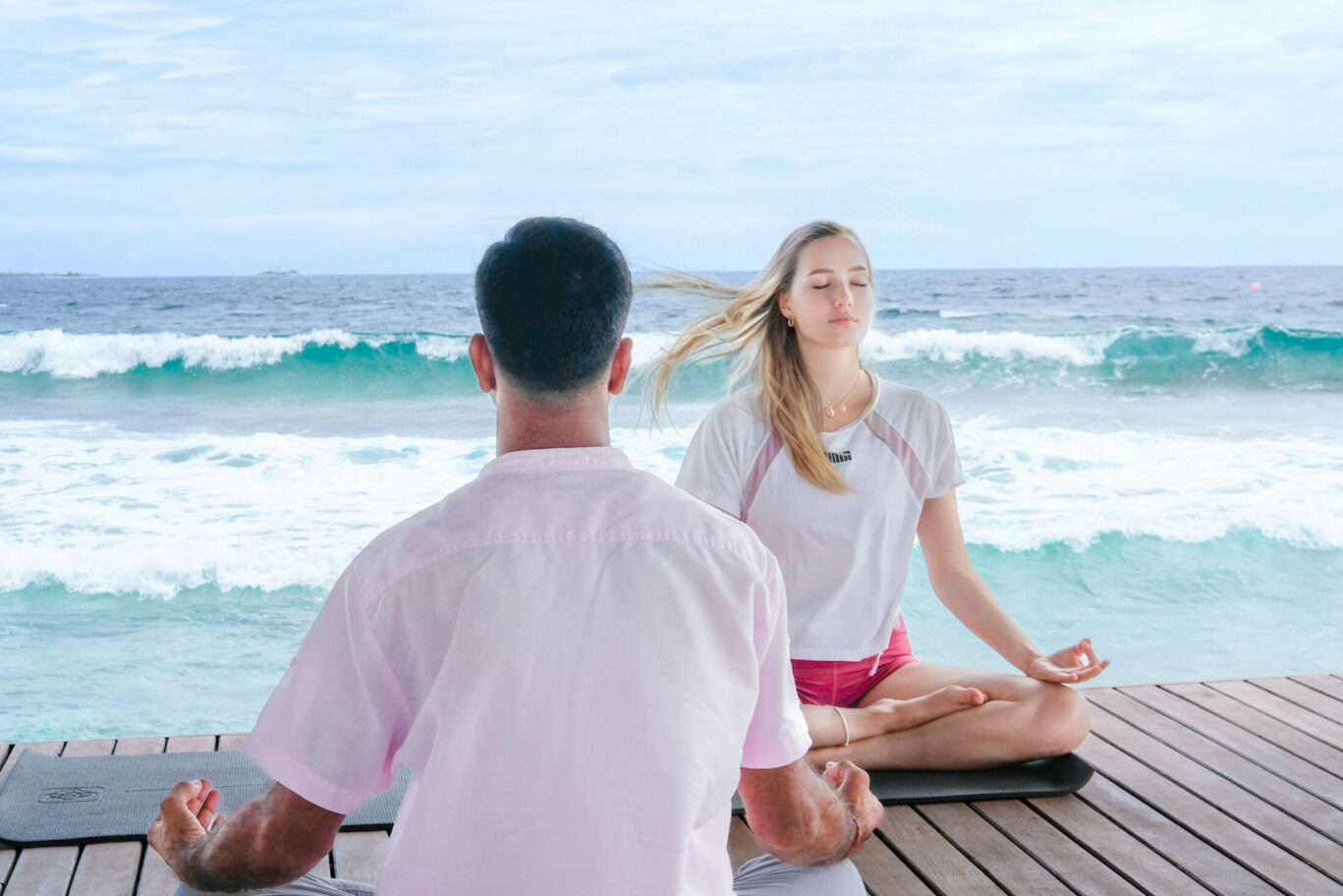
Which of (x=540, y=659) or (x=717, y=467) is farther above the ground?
(x=540, y=659)

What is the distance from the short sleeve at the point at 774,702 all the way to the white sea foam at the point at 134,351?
510 inches

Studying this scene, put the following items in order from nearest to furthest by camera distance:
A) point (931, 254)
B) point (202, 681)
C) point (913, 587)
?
point (202, 681) → point (913, 587) → point (931, 254)

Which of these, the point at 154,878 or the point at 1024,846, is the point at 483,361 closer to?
the point at 154,878

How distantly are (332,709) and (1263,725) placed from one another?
8.84 ft

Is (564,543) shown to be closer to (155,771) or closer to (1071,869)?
(1071,869)

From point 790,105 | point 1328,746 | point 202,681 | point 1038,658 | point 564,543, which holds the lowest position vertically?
point 202,681

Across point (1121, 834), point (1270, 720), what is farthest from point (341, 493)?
point (1121, 834)

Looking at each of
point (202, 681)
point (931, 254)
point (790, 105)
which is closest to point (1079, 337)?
point (931, 254)

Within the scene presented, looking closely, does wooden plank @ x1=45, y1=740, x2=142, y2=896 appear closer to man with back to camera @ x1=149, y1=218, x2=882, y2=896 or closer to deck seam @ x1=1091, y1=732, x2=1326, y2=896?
man with back to camera @ x1=149, y1=218, x2=882, y2=896

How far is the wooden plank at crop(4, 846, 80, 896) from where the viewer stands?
210 cm

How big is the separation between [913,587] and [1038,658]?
10.8 ft

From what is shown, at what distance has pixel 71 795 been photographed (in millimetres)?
2457

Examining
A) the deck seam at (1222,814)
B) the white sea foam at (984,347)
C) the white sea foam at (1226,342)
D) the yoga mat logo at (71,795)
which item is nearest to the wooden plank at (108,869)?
the yoga mat logo at (71,795)

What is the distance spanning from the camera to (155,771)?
8.50 feet
